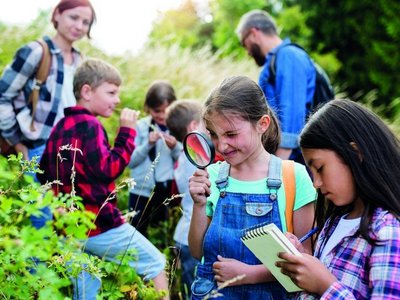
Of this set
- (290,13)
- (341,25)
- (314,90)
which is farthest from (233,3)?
(314,90)

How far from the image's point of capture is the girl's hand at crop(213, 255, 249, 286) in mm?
2373

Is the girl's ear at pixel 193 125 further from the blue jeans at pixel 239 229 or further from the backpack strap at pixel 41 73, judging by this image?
the blue jeans at pixel 239 229

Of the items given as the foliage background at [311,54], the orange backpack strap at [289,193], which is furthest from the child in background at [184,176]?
the foliage background at [311,54]

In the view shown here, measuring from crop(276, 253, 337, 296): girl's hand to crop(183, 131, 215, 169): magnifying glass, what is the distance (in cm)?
68

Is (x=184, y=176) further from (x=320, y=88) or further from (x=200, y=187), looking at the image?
(x=200, y=187)

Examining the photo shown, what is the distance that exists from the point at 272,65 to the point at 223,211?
2.08 m

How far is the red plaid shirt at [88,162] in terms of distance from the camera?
324 cm

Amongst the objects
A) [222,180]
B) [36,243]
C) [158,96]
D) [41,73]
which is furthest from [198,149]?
[158,96]

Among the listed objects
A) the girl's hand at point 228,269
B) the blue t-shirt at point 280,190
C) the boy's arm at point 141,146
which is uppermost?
the blue t-shirt at point 280,190

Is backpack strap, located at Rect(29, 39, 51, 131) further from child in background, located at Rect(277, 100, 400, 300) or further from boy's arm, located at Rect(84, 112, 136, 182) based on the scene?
child in background, located at Rect(277, 100, 400, 300)

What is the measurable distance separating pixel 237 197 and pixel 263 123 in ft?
1.30

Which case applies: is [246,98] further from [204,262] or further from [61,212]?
[61,212]

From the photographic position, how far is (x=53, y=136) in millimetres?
3373

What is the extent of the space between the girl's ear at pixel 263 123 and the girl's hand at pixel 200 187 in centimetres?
37
